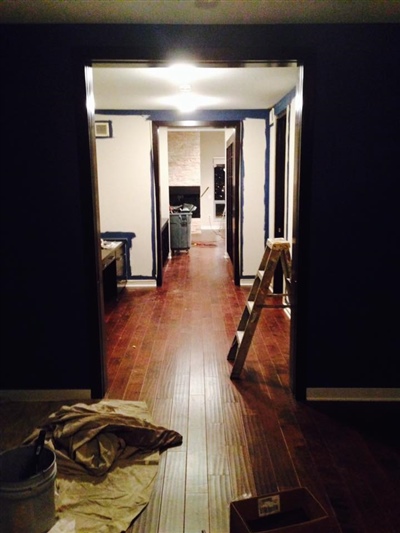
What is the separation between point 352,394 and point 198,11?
99.7 inches

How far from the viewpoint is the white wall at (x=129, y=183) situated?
6352 millimetres

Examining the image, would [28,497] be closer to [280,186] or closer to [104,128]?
[280,186]

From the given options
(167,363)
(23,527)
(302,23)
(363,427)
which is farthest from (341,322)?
(23,527)

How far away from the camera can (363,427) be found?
111 inches

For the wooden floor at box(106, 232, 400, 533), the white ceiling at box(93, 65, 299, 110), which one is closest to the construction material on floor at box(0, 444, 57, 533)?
the wooden floor at box(106, 232, 400, 533)

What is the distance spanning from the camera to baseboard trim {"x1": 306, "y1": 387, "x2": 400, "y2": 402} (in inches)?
124

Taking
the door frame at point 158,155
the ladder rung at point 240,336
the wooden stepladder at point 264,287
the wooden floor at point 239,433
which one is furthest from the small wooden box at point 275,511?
the door frame at point 158,155

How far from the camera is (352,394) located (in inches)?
125

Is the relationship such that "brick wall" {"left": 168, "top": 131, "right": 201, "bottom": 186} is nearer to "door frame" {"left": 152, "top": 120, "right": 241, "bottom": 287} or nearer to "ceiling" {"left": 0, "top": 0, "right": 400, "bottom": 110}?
"door frame" {"left": 152, "top": 120, "right": 241, "bottom": 287}

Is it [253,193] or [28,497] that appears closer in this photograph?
[28,497]

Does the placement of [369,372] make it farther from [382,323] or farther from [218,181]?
[218,181]

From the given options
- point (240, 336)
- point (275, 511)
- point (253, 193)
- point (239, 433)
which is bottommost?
point (239, 433)

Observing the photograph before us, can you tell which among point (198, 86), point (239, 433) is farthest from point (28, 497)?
point (198, 86)

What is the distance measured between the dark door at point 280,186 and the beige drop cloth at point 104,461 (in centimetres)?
322
